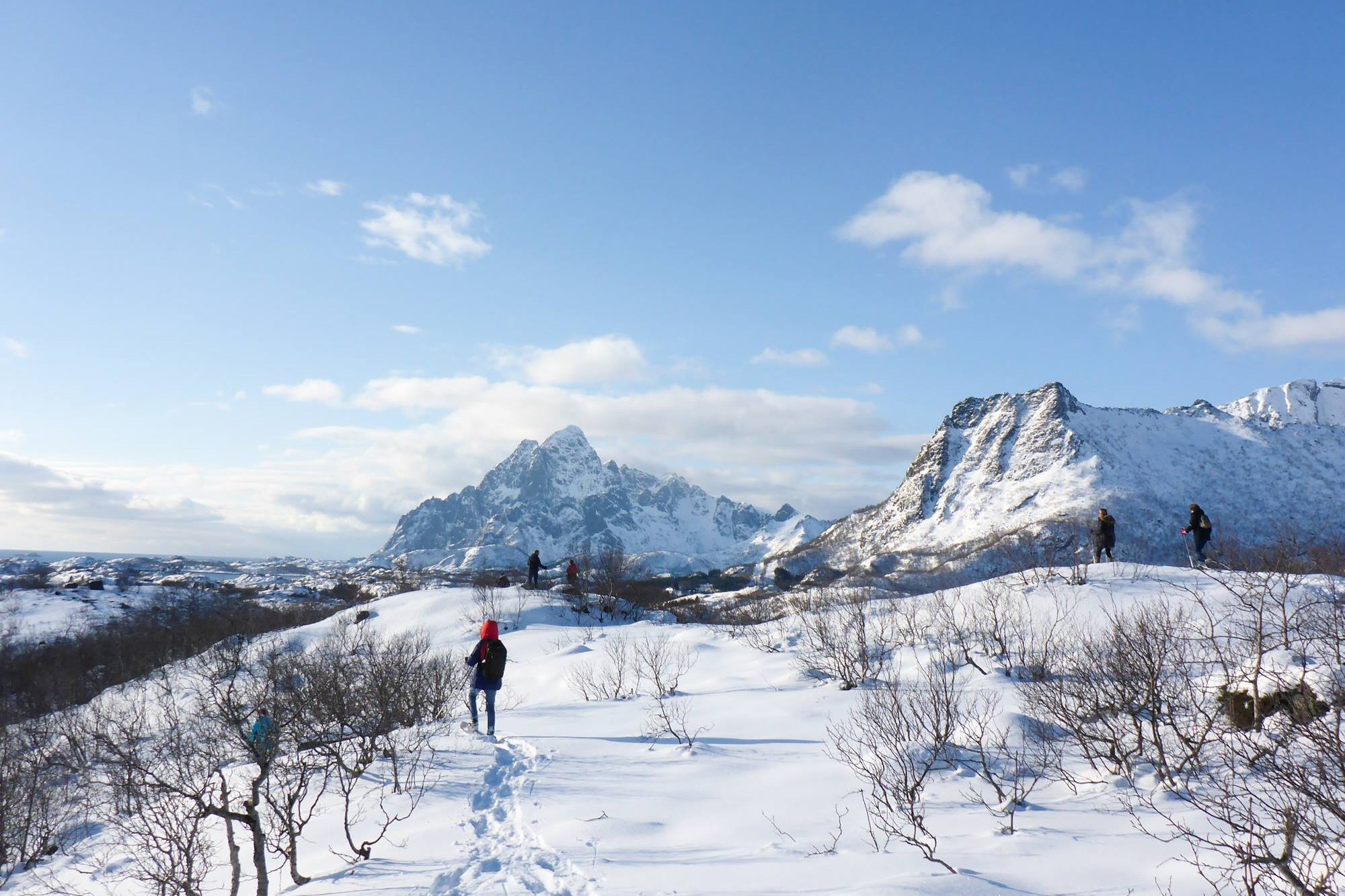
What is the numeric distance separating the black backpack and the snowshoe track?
13.0ft

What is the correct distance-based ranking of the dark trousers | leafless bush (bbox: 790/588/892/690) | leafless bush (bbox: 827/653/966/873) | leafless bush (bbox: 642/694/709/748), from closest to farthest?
leafless bush (bbox: 827/653/966/873) < leafless bush (bbox: 642/694/709/748) < the dark trousers < leafless bush (bbox: 790/588/892/690)

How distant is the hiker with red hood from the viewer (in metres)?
14.4

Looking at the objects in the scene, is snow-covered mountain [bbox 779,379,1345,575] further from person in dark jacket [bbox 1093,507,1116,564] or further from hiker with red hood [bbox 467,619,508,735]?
hiker with red hood [bbox 467,619,508,735]

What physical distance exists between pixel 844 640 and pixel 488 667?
8.76 m

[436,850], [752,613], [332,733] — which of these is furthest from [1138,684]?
[752,613]

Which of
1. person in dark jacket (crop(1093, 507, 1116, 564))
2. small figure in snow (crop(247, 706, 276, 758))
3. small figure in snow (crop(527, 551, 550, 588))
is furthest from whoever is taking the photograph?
small figure in snow (crop(527, 551, 550, 588))

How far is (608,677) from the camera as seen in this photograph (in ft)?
67.6

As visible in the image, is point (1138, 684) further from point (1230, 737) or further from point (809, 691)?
point (809, 691)

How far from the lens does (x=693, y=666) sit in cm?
2236

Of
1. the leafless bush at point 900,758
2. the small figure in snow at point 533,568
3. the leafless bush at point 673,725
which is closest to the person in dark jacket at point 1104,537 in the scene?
the leafless bush at point 900,758

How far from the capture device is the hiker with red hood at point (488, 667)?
47.2 ft

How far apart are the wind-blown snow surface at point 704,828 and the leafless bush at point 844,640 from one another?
3.37 feet

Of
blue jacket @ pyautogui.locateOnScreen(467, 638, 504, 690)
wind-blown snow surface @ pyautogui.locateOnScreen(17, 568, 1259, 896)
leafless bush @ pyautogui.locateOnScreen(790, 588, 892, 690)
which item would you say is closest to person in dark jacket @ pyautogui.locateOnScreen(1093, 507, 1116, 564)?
leafless bush @ pyautogui.locateOnScreen(790, 588, 892, 690)

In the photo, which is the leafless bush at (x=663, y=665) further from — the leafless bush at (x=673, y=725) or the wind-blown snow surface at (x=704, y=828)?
the wind-blown snow surface at (x=704, y=828)
